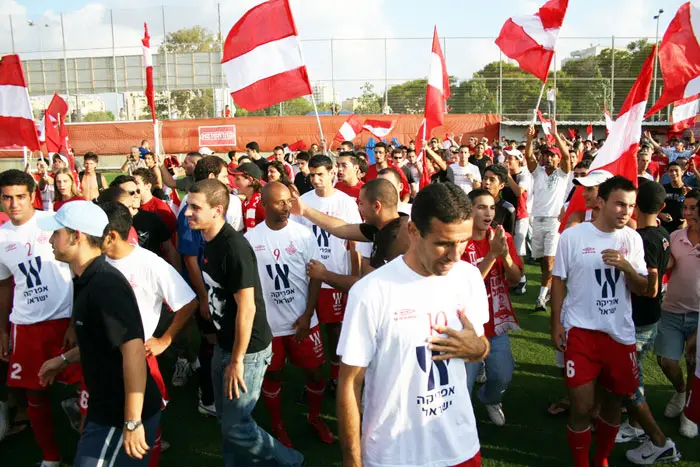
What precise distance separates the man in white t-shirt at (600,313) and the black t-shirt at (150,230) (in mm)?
3441

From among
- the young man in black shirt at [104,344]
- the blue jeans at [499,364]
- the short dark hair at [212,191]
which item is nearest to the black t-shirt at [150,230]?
the short dark hair at [212,191]

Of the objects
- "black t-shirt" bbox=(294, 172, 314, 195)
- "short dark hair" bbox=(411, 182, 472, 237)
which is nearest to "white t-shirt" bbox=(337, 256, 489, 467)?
"short dark hair" bbox=(411, 182, 472, 237)

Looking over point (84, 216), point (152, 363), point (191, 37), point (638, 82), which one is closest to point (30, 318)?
point (152, 363)

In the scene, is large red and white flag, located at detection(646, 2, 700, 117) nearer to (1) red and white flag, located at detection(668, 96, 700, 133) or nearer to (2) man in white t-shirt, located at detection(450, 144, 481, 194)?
(2) man in white t-shirt, located at detection(450, 144, 481, 194)

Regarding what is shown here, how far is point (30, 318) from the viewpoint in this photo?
426 cm

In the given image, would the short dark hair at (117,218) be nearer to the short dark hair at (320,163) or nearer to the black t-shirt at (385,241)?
the black t-shirt at (385,241)

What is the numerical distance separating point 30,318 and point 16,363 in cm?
35

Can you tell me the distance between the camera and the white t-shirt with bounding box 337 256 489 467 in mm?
2408

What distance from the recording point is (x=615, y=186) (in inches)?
155

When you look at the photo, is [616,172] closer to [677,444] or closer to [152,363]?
[677,444]

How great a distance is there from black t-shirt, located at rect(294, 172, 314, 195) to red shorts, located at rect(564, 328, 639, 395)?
6.48m

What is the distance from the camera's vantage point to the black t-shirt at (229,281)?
11.7 ft

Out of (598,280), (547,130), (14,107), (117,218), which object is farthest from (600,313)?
(547,130)

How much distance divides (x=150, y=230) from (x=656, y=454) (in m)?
4.50
